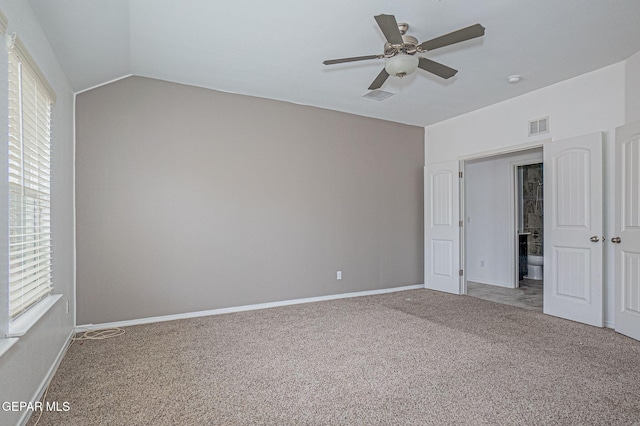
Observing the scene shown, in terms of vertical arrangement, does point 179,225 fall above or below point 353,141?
below

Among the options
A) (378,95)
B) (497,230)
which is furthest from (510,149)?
(497,230)

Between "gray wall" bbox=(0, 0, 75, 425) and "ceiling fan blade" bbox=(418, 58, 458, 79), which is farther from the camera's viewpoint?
"ceiling fan blade" bbox=(418, 58, 458, 79)

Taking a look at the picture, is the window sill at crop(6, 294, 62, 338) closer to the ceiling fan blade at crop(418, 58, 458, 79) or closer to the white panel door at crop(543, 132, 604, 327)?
the ceiling fan blade at crop(418, 58, 458, 79)

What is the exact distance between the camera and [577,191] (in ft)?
13.0

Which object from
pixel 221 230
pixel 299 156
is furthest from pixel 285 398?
pixel 299 156

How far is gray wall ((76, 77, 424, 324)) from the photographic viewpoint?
12.4 ft

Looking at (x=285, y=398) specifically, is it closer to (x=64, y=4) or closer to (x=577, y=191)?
(x=64, y=4)

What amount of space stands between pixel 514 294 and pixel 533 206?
314 centimetres

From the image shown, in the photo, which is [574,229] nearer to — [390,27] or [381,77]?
[381,77]

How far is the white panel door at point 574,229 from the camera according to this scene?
378cm

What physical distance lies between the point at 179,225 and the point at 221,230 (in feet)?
1.63

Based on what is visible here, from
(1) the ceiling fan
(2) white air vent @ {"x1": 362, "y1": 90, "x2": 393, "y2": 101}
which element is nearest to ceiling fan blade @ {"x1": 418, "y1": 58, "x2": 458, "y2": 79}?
(1) the ceiling fan

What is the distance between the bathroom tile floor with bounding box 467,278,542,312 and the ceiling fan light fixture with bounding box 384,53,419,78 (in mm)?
3641

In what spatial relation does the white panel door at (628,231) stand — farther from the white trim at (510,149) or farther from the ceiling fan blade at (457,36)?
the ceiling fan blade at (457,36)
